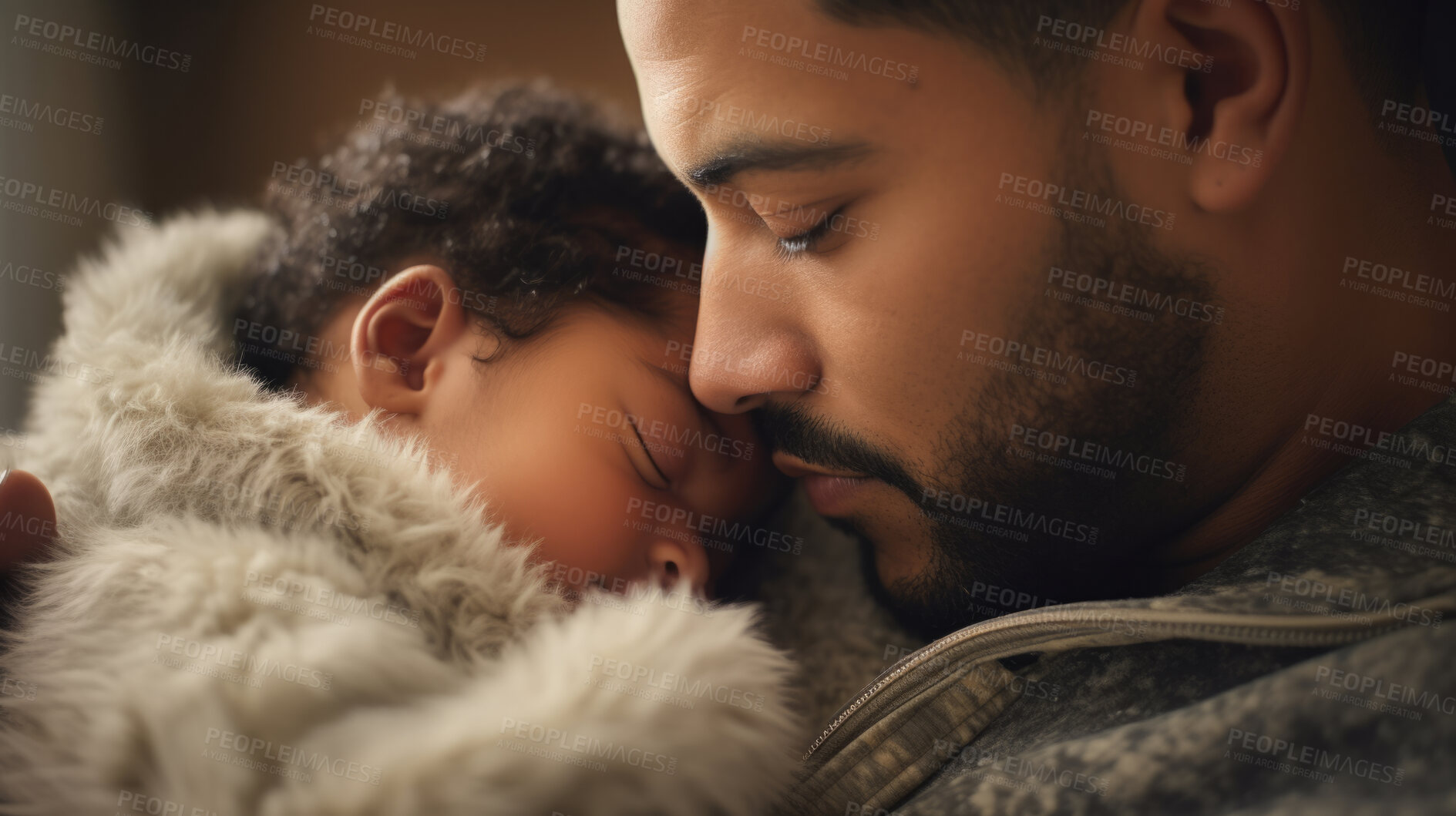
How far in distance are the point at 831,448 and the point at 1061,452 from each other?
25 cm

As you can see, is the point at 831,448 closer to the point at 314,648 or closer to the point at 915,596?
the point at 915,596

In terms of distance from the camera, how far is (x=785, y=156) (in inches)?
30.6

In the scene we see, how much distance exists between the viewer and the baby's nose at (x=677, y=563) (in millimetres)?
898

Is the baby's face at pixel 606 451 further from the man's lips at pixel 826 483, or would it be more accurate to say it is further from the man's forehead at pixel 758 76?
the man's forehead at pixel 758 76

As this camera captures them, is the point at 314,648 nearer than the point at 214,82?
Yes

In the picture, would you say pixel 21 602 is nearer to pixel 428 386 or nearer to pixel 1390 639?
pixel 428 386

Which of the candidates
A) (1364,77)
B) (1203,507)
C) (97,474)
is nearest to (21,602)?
(97,474)

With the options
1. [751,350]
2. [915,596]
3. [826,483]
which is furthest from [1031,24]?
[915,596]

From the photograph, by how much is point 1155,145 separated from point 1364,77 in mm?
220

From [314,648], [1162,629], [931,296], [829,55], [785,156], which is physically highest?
[829,55]

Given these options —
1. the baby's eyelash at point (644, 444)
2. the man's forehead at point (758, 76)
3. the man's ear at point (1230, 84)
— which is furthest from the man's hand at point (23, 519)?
the man's ear at point (1230, 84)

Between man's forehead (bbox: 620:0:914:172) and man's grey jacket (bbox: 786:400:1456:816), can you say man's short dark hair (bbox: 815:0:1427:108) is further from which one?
man's grey jacket (bbox: 786:400:1456:816)

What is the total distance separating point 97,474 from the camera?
76cm

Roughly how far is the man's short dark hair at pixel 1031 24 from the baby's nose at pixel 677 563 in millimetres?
595
